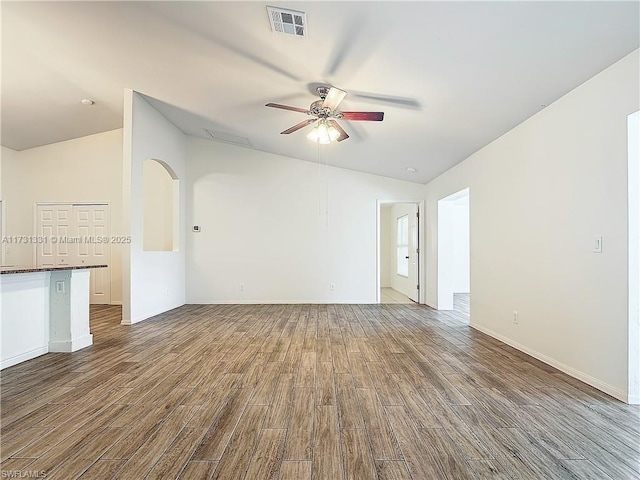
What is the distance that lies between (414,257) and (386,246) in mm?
3138

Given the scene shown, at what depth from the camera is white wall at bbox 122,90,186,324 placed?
5.12 metres

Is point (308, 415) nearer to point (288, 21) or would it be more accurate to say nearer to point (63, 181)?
point (288, 21)

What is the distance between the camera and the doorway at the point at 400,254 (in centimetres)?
743

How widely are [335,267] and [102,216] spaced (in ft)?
15.9

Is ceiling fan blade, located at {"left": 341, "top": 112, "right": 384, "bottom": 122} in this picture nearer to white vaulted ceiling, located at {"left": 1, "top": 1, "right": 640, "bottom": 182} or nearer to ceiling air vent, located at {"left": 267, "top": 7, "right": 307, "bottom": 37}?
white vaulted ceiling, located at {"left": 1, "top": 1, "right": 640, "bottom": 182}

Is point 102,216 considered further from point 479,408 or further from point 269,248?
point 479,408

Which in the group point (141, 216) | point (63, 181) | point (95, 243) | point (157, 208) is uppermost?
point (63, 181)

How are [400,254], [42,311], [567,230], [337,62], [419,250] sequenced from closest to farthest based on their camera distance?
[567,230], [337,62], [42,311], [419,250], [400,254]

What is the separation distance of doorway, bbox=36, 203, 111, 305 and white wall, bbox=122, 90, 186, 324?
1729 mm

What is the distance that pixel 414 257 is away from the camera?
7.47m

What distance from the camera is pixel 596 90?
2.72 metres

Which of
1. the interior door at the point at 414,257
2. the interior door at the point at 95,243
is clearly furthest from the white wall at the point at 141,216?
the interior door at the point at 414,257

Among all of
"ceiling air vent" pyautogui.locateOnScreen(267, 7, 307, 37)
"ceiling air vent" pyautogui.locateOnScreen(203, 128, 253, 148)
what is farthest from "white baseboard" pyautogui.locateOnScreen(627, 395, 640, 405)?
"ceiling air vent" pyautogui.locateOnScreen(203, 128, 253, 148)

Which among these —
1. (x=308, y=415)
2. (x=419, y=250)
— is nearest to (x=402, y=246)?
(x=419, y=250)
